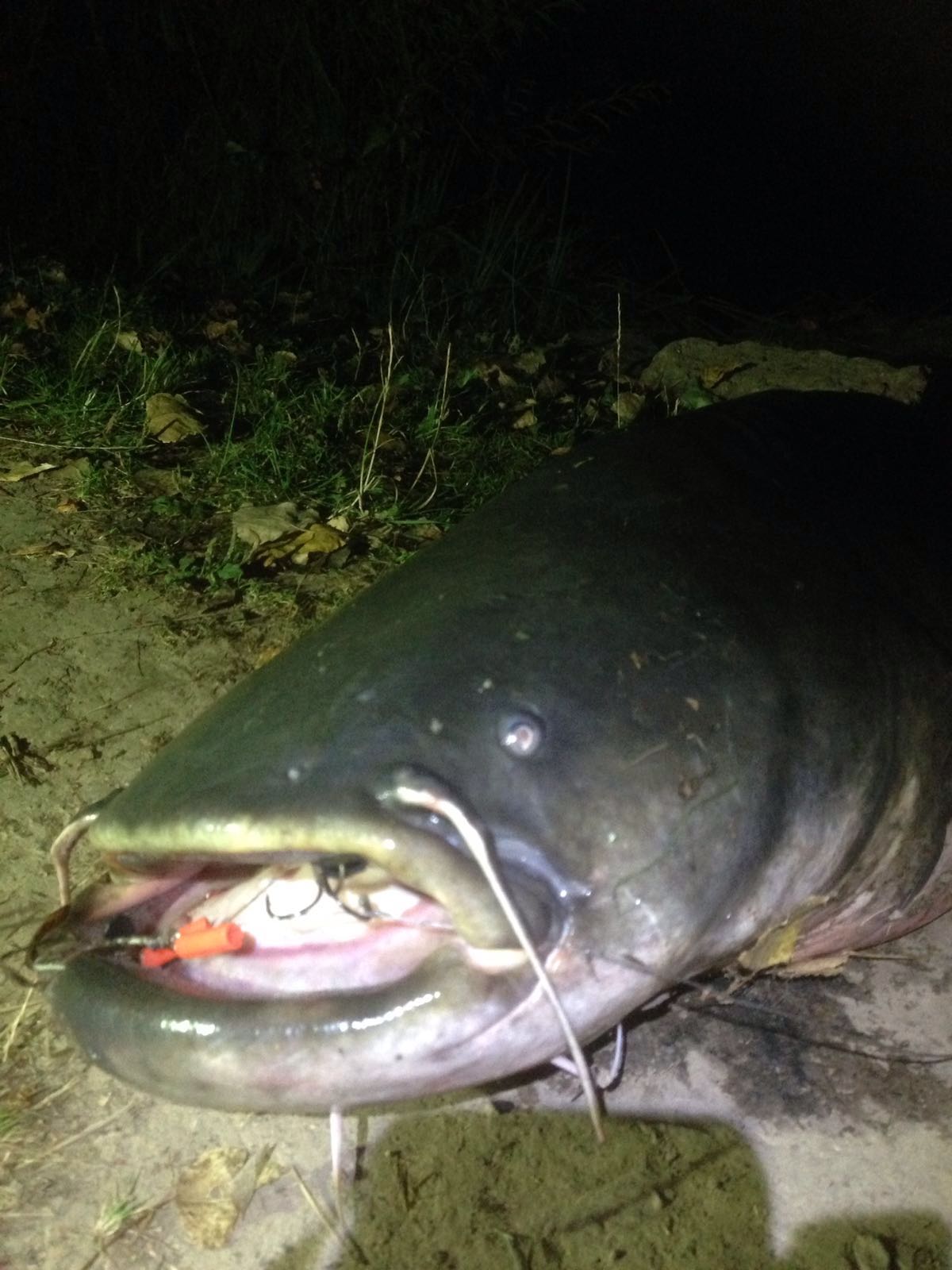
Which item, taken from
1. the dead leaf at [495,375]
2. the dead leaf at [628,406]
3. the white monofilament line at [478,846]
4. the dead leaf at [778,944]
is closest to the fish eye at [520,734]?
the white monofilament line at [478,846]

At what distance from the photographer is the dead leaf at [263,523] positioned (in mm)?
3217

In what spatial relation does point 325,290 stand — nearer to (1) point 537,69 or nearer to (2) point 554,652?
(1) point 537,69

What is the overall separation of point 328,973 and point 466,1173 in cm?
53

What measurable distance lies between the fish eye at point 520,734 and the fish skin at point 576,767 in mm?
10

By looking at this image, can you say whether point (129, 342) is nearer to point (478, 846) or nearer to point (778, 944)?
point (778, 944)

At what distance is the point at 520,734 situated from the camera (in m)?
1.52

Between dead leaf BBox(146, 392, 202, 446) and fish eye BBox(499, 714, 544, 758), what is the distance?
2445mm

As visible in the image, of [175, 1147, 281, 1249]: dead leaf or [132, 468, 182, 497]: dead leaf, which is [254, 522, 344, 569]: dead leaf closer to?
[132, 468, 182, 497]: dead leaf

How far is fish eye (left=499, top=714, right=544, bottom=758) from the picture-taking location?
1.51 m

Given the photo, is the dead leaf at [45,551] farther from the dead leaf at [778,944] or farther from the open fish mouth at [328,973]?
the dead leaf at [778,944]

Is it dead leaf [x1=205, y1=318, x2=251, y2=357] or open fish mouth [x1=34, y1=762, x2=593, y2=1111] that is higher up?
open fish mouth [x1=34, y1=762, x2=593, y2=1111]

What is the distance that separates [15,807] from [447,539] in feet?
3.26

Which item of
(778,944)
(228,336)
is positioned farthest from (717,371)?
(778,944)

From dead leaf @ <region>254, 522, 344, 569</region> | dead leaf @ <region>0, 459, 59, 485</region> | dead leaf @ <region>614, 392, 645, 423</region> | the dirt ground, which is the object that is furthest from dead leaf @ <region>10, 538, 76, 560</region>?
dead leaf @ <region>614, 392, 645, 423</region>
